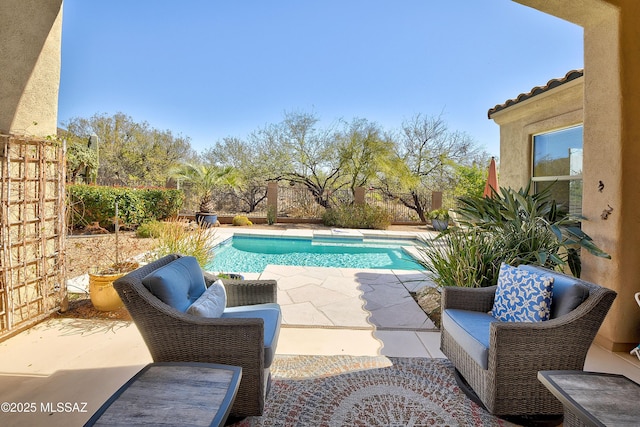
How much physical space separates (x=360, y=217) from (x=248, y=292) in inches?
397

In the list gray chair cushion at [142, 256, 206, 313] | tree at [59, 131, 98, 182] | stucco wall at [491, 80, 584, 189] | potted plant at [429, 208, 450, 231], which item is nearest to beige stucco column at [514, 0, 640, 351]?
stucco wall at [491, 80, 584, 189]

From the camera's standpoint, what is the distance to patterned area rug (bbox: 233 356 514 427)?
1.91 m

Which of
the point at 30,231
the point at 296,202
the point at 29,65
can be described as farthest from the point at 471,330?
the point at 296,202

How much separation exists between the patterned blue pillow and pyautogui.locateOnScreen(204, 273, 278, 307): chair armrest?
1825 millimetres

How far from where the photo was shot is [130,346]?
274 cm

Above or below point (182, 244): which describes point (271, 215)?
above

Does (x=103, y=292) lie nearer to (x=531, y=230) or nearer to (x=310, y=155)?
(x=531, y=230)

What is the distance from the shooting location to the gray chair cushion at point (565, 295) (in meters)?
1.95

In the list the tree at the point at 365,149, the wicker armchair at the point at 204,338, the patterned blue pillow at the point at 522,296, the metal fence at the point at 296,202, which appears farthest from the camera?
the metal fence at the point at 296,202

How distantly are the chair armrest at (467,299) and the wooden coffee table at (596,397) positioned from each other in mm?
1035

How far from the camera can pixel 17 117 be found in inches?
114

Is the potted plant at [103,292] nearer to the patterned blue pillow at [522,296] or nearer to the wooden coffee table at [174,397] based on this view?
the wooden coffee table at [174,397]

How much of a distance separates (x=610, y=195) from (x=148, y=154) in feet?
65.0

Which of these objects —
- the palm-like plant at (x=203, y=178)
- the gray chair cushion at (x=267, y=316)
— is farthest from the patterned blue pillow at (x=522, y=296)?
the palm-like plant at (x=203, y=178)
